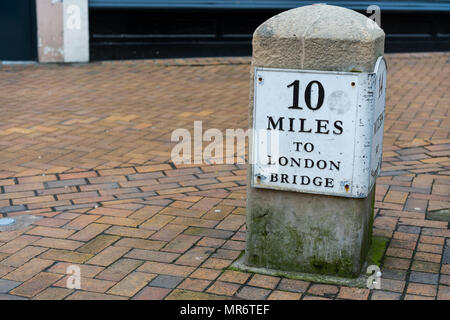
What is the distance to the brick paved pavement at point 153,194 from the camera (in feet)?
11.1

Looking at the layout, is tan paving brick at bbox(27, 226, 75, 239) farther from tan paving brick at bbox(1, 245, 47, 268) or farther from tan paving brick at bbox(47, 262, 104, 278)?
tan paving brick at bbox(47, 262, 104, 278)

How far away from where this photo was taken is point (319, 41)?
3.16 metres

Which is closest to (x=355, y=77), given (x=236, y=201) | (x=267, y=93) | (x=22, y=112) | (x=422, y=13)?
(x=267, y=93)

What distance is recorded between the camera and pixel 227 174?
5.14 m

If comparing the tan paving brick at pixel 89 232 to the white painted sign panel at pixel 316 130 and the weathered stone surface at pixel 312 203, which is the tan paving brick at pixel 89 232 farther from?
the white painted sign panel at pixel 316 130

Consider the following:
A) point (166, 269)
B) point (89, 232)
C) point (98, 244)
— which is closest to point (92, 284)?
point (166, 269)

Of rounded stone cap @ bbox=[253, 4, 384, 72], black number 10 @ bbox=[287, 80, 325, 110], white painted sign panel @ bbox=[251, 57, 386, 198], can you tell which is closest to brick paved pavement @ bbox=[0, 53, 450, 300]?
white painted sign panel @ bbox=[251, 57, 386, 198]

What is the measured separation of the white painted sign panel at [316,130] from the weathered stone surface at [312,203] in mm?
53

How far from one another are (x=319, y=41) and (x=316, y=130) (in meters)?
0.43

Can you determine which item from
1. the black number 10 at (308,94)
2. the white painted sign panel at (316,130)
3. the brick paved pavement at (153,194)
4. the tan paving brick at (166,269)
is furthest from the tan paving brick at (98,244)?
the black number 10 at (308,94)

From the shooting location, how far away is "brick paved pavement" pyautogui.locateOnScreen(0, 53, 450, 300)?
3.40 m

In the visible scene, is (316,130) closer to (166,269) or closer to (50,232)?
(166,269)
